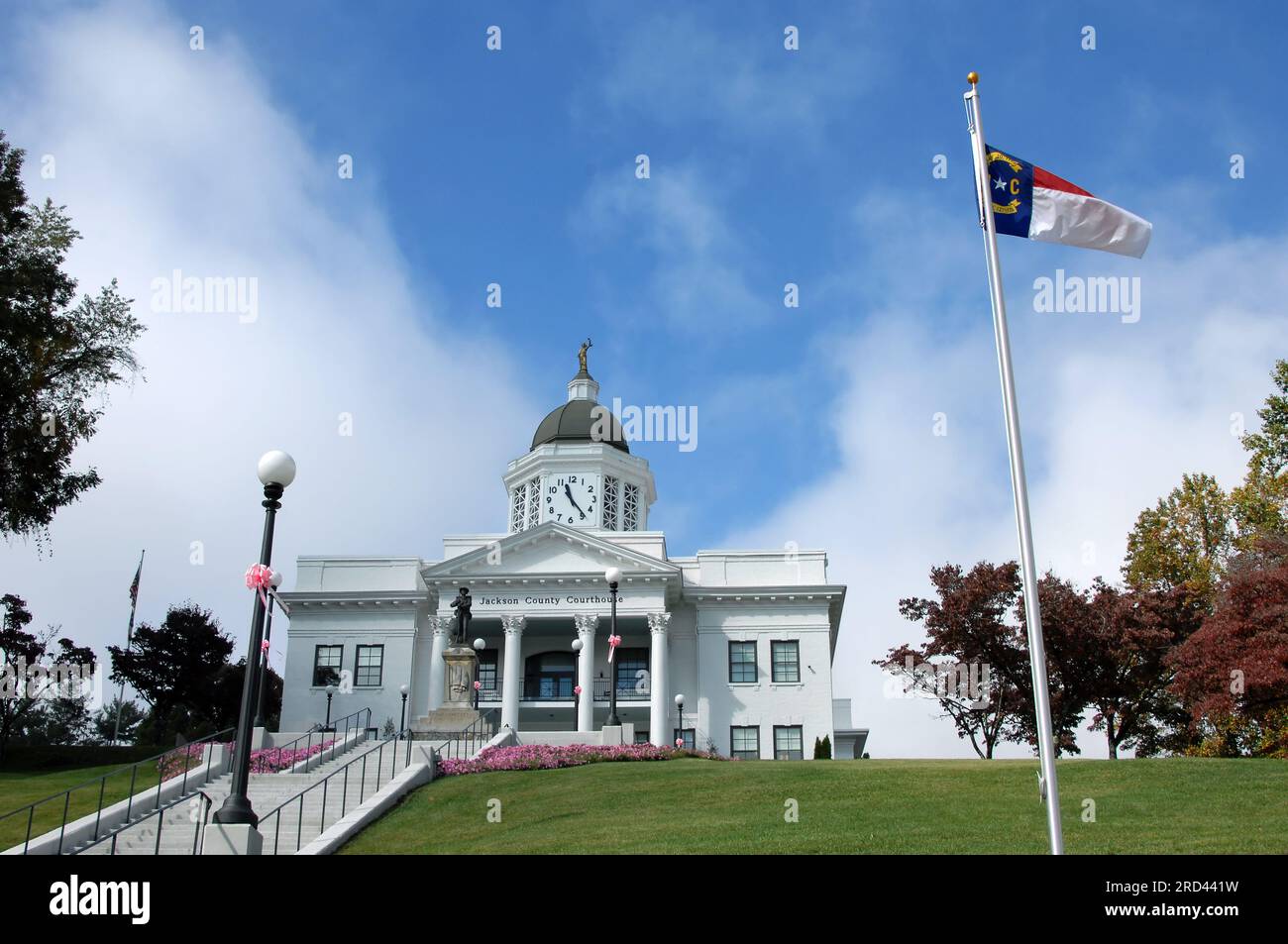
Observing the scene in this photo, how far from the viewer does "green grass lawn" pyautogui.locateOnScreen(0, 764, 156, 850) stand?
21.9 meters

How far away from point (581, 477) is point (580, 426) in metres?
3.35

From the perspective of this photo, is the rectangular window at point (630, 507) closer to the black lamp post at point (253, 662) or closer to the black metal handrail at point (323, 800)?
the black metal handrail at point (323, 800)

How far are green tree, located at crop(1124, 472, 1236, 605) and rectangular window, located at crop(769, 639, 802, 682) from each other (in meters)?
14.2

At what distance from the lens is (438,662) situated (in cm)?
4853

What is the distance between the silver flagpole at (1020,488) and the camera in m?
12.1

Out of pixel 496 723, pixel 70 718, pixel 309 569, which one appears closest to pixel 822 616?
pixel 496 723

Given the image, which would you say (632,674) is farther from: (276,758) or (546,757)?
(546,757)

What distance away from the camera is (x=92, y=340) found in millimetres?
37750

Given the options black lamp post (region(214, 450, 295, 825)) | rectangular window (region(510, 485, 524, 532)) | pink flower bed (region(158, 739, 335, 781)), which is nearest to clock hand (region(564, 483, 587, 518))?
rectangular window (region(510, 485, 524, 532))

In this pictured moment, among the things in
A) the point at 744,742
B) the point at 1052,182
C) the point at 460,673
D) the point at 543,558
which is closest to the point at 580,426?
the point at 543,558

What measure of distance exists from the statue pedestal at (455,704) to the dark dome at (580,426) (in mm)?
22785

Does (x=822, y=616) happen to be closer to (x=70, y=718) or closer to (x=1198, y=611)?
(x=1198, y=611)
